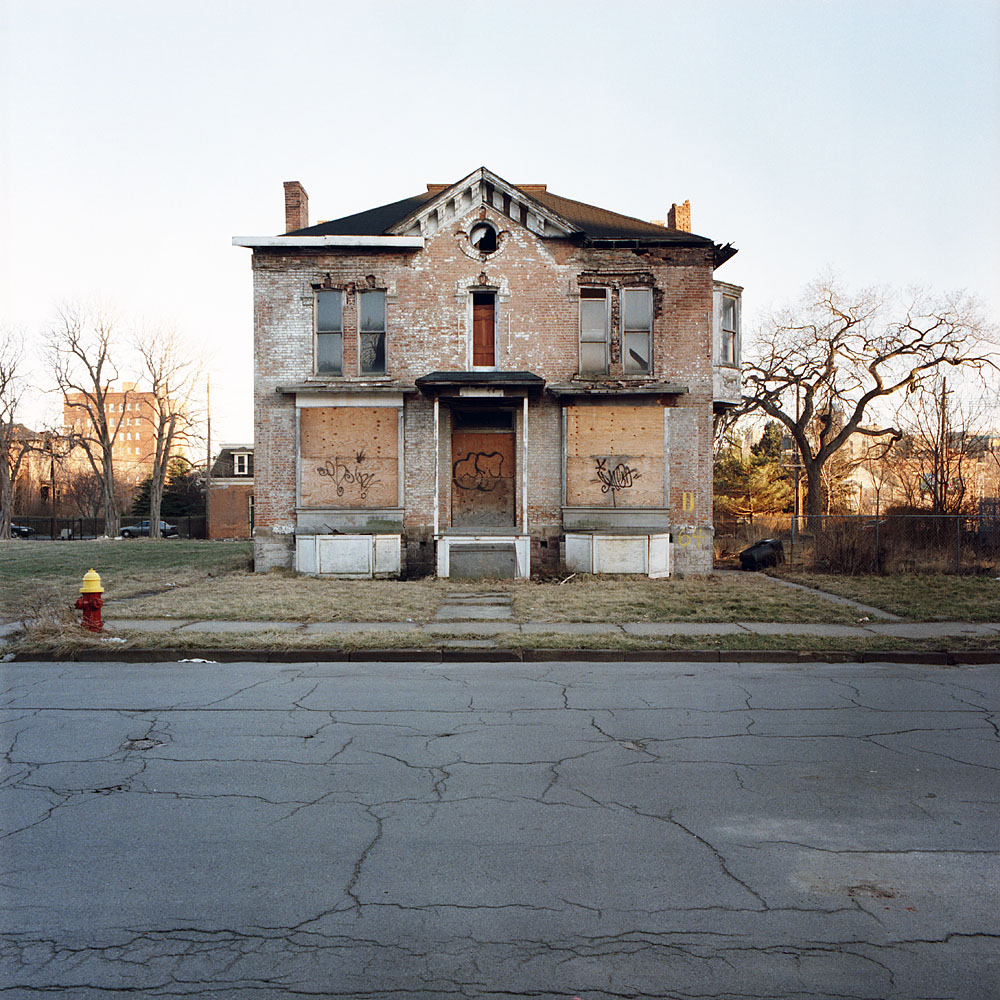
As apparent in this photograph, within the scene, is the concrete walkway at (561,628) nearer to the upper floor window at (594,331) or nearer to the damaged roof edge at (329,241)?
the upper floor window at (594,331)

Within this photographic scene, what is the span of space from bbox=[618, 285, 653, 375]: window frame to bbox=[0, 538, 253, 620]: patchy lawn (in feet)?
36.1

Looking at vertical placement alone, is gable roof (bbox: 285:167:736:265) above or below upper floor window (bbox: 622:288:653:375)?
above

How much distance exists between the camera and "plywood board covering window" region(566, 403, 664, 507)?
2016cm

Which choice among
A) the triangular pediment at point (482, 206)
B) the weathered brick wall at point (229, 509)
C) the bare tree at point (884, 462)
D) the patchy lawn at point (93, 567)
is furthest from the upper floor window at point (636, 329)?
the weathered brick wall at point (229, 509)

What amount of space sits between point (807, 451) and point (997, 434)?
8.20 m

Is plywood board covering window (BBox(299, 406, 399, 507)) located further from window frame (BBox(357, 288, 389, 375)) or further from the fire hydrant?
the fire hydrant

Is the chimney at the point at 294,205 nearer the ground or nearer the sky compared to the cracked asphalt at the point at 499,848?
nearer the sky

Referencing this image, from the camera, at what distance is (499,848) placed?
4.52 m

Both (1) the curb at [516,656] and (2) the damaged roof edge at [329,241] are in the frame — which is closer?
(1) the curb at [516,656]

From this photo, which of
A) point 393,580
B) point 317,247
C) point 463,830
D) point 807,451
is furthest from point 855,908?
point 807,451

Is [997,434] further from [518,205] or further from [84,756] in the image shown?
[84,756]

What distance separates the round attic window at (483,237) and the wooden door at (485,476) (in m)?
4.50

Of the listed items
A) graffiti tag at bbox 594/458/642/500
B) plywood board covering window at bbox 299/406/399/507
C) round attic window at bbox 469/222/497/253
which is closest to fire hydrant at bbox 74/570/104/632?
plywood board covering window at bbox 299/406/399/507

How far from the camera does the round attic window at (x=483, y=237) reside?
66.7ft
